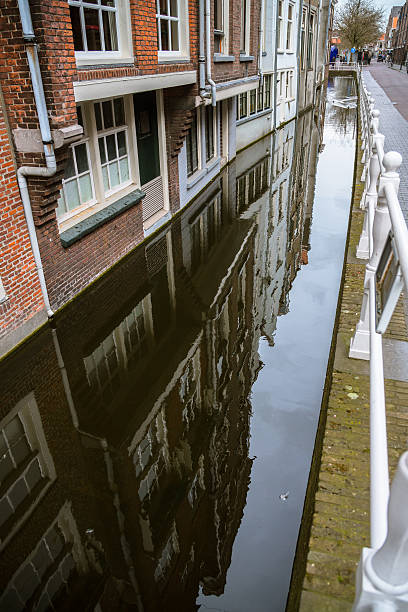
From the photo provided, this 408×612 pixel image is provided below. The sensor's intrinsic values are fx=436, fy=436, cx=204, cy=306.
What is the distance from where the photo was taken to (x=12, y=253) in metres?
5.05

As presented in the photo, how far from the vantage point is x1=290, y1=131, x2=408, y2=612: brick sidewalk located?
7.23ft

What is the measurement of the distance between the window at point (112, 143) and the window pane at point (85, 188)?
1.37 ft

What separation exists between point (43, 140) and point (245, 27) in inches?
413

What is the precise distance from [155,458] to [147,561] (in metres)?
0.91

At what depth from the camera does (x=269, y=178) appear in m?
12.7

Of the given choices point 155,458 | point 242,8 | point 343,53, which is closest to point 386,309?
point 155,458

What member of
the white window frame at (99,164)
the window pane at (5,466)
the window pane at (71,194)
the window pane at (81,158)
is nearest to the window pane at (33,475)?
the window pane at (5,466)

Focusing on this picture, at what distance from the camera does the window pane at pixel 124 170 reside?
7.62 metres

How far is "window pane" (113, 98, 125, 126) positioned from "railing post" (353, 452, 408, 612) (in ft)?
24.4

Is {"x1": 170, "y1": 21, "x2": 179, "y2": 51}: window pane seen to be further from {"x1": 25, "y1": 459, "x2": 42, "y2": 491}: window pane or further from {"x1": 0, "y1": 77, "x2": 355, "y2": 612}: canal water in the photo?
{"x1": 25, "y1": 459, "x2": 42, "y2": 491}: window pane

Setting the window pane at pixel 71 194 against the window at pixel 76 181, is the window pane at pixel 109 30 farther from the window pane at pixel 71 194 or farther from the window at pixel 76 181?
the window pane at pixel 71 194

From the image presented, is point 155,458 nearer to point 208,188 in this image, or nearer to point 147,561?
point 147,561

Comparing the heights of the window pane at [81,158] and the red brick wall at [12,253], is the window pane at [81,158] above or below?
above

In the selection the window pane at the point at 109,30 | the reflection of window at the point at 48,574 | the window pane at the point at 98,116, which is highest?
the window pane at the point at 109,30
